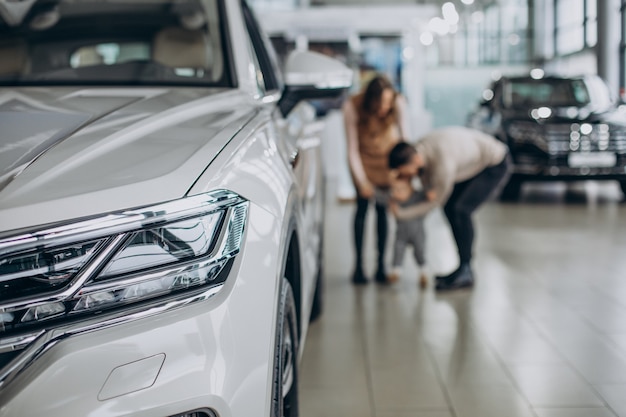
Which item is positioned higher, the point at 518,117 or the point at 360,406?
the point at 518,117

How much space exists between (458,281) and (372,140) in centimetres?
108

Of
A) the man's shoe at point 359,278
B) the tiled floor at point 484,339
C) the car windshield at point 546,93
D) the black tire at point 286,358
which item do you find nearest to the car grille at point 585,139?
the car windshield at point 546,93

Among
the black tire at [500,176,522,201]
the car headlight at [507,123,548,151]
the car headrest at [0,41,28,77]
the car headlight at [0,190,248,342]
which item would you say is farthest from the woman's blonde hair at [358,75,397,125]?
the black tire at [500,176,522,201]

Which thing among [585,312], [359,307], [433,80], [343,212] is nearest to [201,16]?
[359,307]

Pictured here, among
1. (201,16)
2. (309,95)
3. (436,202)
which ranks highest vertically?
(201,16)

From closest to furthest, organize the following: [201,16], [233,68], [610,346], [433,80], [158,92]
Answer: [158,92] → [233,68] → [201,16] → [610,346] → [433,80]

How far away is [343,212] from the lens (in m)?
9.48

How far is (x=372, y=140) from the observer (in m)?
5.39

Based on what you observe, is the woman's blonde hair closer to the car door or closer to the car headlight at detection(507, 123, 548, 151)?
the car door

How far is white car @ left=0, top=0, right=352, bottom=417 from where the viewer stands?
1327mm

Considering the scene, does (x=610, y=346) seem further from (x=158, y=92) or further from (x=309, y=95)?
(x=158, y=92)

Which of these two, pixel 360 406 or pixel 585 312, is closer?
pixel 360 406

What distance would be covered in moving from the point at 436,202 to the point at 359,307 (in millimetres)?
787

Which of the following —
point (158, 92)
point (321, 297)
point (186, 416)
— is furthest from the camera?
point (321, 297)
